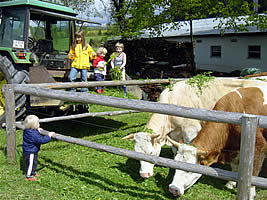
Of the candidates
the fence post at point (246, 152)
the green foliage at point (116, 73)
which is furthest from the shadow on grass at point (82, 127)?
the fence post at point (246, 152)

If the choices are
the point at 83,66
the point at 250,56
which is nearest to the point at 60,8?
the point at 83,66

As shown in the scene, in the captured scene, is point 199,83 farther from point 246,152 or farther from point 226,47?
point 226,47

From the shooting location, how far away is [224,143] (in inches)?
163

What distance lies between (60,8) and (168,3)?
6343 mm

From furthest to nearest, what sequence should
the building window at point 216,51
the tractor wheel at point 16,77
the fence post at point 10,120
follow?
the building window at point 216,51, the tractor wheel at point 16,77, the fence post at point 10,120

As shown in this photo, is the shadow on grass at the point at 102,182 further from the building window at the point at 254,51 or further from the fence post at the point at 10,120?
the building window at the point at 254,51

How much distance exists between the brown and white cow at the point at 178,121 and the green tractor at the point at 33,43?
219cm

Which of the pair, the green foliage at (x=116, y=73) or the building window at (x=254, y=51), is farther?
the building window at (x=254, y=51)

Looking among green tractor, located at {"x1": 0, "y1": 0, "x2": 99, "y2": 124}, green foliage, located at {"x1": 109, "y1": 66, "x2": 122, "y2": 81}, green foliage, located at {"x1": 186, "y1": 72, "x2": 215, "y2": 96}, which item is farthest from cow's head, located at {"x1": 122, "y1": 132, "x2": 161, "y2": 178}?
Answer: green foliage, located at {"x1": 109, "y1": 66, "x2": 122, "y2": 81}

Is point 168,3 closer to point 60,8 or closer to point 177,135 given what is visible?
point 60,8

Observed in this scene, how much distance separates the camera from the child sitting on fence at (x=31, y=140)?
4.13 metres

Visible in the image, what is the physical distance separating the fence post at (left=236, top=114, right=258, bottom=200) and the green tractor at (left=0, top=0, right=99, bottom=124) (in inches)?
158

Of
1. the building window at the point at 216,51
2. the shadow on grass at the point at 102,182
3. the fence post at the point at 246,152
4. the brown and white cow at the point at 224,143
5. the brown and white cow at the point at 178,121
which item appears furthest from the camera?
the building window at the point at 216,51

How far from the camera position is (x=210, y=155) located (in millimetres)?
3941
